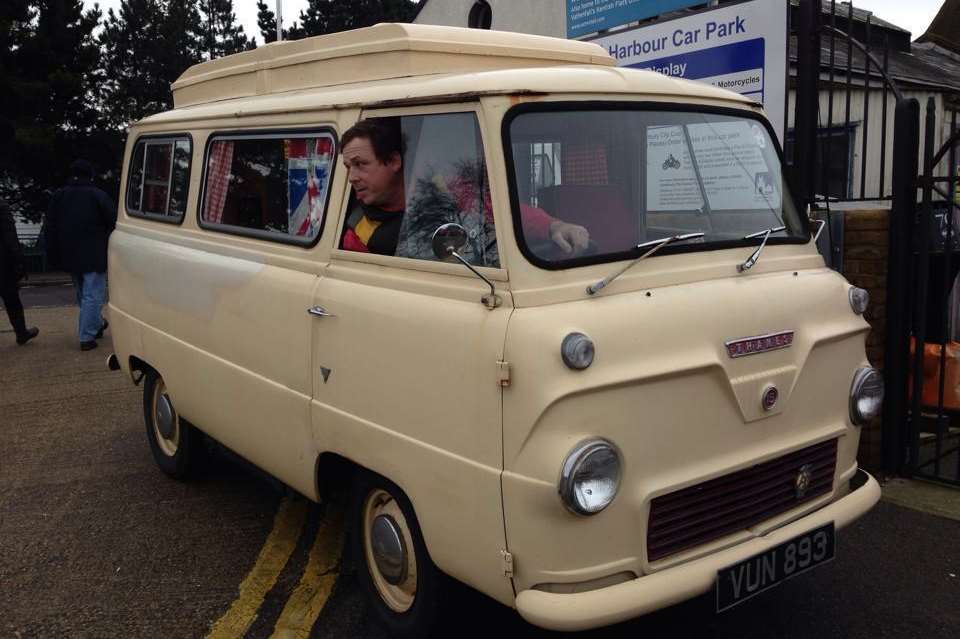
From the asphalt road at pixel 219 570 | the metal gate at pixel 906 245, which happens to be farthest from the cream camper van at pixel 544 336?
the metal gate at pixel 906 245

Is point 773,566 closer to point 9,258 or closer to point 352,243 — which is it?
point 352,243

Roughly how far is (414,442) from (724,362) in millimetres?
1129

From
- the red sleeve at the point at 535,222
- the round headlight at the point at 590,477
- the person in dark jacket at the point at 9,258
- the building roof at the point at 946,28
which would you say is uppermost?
the building roof at the point at 946,28

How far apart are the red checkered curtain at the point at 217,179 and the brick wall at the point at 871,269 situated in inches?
142

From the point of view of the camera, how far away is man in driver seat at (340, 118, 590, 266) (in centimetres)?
316

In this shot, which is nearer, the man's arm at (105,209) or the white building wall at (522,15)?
the man's arm at (105,209)

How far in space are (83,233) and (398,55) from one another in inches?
286

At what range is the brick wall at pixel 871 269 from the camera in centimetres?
538

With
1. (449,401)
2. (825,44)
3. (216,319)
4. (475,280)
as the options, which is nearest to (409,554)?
(449,401)

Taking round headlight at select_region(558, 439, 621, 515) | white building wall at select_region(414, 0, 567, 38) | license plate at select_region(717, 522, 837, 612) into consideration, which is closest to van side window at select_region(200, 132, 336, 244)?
round headlight at select_region(558, 439, 621, 515)

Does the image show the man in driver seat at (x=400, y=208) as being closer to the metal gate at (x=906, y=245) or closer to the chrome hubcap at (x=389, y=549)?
the chrome hubcap at (x=389, y=549)

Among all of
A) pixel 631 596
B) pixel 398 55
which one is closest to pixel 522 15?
pixel 398 55

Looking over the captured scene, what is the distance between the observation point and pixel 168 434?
578 cm

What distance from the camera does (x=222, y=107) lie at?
4.98m
